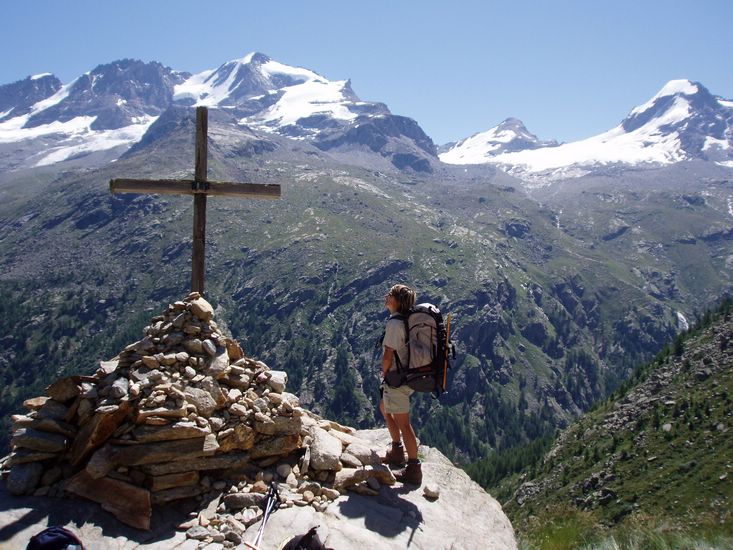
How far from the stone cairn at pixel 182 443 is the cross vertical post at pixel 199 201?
7.43ft

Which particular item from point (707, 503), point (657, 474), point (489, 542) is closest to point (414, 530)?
point (489, 542)

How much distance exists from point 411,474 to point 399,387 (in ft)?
7.36

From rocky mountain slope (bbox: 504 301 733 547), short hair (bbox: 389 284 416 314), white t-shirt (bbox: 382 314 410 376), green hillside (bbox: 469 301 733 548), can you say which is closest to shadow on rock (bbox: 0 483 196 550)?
white t-shirt (bbox: 382 314 410 376)

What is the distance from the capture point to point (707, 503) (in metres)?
63.0

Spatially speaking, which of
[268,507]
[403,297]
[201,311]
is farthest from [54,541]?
[403,297]

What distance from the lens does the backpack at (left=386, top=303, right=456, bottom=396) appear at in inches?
438

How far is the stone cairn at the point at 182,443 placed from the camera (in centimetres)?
1018

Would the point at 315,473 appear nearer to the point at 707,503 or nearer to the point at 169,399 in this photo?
the point at 169,399

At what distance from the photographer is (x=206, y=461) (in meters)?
11.1

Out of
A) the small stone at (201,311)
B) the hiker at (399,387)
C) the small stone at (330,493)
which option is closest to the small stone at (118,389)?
the small stone at (201,311)

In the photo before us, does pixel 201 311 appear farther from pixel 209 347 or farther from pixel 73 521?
pixel 73 521

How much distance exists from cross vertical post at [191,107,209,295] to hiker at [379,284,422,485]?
633 centimetres

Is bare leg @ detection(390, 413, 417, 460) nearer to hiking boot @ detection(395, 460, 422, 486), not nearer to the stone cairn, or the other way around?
hiking boot @ detection(395, 460, 422, 486)

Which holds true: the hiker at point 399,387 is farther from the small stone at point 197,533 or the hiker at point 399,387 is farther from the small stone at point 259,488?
the small stone at point 197,533
